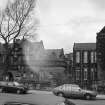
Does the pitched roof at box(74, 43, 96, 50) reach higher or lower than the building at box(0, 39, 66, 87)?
higher

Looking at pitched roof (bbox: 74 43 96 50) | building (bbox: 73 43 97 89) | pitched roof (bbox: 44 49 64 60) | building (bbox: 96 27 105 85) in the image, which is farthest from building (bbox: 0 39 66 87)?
building (bbox: 96 27 105 85)

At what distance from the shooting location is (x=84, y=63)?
2092 inches

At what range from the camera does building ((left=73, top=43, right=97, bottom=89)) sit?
51844 millimetres

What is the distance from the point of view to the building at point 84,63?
2041 inches

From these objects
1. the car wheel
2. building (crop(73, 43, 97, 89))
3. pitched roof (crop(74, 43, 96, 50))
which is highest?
pitched roof (crop(74, 43, 96, 50))

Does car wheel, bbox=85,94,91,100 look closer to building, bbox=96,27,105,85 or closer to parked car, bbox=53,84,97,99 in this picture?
parked car, bbox=53,84,97,99

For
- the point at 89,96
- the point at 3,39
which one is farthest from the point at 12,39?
the point at 89,96

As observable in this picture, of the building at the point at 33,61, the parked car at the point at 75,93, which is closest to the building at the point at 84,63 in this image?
the building at the point at 33,61

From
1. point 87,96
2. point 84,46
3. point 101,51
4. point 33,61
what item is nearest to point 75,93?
point 87,96

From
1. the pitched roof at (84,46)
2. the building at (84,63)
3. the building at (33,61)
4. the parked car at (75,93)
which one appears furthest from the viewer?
the building at (33,61)

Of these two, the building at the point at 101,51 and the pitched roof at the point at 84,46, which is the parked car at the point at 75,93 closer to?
the building at the point at 101,51

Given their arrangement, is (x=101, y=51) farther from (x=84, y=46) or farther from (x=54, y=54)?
(x=54, y=54)

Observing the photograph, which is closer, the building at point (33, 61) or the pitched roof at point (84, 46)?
the pitched roof at point (84, 46)

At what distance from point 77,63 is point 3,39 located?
1657 centimetres
